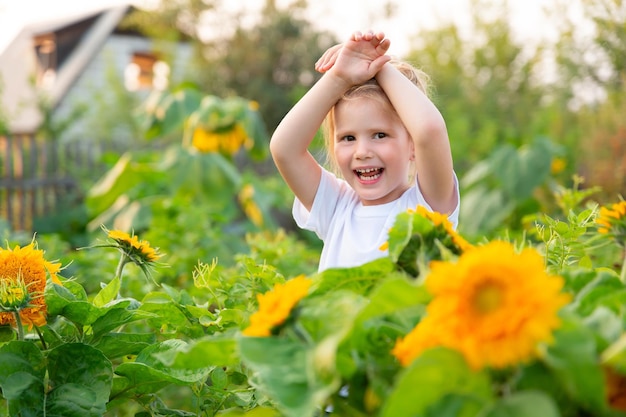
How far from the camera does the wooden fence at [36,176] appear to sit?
8.24 metres

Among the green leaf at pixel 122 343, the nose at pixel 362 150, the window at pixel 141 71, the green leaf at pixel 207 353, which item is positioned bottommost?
the window at pixel 141 71

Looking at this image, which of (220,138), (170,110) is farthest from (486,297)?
(170,110)

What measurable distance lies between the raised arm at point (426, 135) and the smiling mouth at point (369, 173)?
10cm

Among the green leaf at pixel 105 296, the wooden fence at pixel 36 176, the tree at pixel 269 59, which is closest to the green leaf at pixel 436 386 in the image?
the green leaf at pixel 105 296

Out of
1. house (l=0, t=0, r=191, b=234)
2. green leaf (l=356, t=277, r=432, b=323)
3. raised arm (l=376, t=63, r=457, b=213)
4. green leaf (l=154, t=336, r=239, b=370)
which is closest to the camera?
green leaf (l=356, t=277, r=432, b=323)

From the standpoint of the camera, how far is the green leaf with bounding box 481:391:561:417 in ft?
2.16

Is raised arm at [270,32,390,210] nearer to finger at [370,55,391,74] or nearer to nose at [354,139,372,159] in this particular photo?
finger at [370,55,391,74]

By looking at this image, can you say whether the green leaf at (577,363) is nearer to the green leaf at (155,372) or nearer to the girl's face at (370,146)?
the green leaf at (155,372)

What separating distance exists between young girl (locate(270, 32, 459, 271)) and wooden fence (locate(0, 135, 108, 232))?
662 centimetres

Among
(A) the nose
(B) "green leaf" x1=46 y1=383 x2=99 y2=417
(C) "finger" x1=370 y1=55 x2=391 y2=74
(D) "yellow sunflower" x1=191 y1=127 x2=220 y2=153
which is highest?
(C) "finger" x1=370 y1=55 x2=391 y2=74

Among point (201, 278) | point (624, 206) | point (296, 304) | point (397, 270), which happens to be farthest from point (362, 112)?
point (296, 304)

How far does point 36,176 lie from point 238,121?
3182 mm

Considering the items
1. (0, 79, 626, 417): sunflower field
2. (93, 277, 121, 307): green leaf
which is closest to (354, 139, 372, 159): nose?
(0, 79, 626, 417): sunflower field

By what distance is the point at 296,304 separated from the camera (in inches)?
33.5
